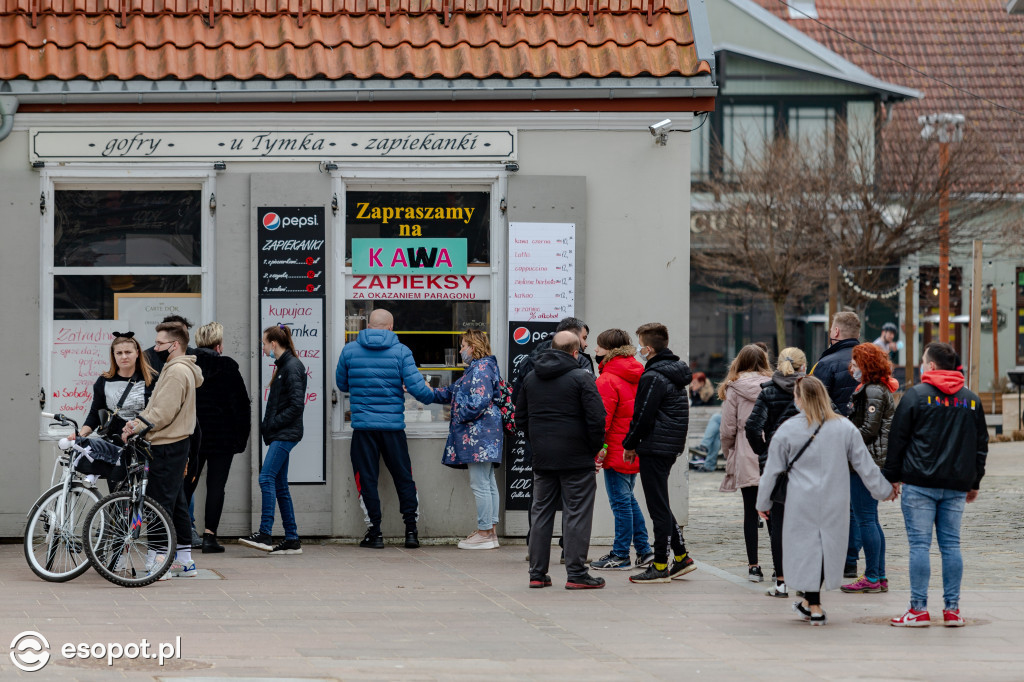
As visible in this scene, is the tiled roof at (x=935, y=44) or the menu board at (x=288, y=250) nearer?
the menu board at (x=288, y=250)

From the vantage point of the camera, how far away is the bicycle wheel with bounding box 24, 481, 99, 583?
9.09 meters

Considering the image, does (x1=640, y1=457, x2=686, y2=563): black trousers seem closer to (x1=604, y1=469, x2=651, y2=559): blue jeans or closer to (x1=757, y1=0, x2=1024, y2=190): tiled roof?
(x1=604, y1=469, x2=651, y2=559): blue jeans

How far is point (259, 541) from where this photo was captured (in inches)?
423

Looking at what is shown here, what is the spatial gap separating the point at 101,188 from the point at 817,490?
6365 millimetres

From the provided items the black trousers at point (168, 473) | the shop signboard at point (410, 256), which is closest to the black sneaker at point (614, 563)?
the shop signboard at point (410, 256)

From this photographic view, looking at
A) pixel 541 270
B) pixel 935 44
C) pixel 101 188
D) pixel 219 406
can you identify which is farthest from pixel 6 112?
pixel 935 44

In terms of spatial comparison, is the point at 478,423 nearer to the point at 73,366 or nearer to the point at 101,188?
the point at 73,366

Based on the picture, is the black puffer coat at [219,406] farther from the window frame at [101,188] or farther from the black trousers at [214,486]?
the window frame at [101,188]

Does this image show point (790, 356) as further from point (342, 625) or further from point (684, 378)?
point (342, 625)

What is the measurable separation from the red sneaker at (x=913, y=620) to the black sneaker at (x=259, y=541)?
487 centimetres

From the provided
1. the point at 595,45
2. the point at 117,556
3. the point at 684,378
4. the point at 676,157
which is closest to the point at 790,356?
the point at 684,378

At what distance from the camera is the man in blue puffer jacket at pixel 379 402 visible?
10766 mm

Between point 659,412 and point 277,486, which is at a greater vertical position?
point 659,412

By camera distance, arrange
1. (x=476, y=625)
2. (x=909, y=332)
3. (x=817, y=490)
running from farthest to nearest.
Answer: (x=909, y=332) < (x=817, y=490) < (x=476, y=625)
